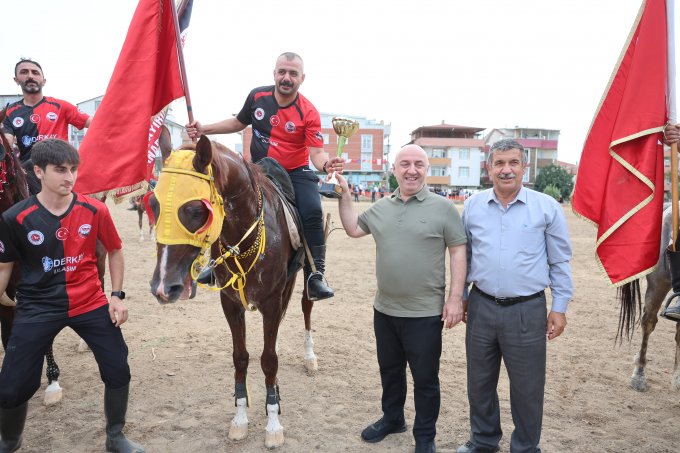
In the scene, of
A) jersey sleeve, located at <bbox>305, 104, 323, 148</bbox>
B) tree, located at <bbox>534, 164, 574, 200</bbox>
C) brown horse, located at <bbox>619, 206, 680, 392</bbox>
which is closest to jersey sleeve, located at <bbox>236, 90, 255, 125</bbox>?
jersey sleeve, located at <bbox>305, 104, 323, 148</bbox>

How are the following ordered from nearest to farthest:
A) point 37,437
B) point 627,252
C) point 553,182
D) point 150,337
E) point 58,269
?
point 58,269 → point 627,252 → point 37,437 → point 150,337 → point 553,182

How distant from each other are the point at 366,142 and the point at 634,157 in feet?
226

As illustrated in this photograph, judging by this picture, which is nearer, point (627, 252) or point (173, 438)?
point (627, 252)

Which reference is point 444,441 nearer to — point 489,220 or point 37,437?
point 489,220

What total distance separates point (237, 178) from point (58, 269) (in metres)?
1.42

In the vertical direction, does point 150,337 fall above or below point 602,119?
below

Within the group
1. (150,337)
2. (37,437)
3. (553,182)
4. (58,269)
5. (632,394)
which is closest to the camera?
(58,269)

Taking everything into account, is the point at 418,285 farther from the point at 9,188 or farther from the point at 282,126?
the point at 9,188

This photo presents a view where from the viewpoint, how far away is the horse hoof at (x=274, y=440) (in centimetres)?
378

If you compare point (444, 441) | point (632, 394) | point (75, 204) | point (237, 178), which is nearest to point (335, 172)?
point (237, 178)

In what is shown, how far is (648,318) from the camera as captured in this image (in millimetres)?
5273

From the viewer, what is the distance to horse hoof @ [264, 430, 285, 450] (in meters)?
3.78

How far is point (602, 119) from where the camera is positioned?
3.71 m

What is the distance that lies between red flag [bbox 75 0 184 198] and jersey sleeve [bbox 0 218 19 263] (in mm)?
847
